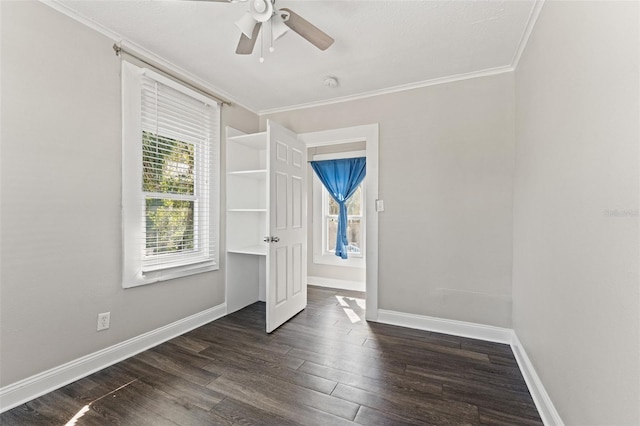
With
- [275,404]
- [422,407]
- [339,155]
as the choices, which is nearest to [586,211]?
[422,407]

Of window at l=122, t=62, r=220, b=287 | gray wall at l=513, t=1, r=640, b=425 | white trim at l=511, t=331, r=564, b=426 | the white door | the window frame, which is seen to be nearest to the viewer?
gray wall at l=513, t=1, r=640, b=425

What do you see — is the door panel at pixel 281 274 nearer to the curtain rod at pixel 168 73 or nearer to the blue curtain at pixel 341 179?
the blue curtain at pixel 341 179

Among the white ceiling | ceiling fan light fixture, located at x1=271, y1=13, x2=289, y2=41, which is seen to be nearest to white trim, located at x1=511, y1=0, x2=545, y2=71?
the white ceiling

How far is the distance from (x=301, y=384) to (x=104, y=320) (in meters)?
1.54

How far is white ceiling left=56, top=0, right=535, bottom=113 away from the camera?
69.8 inches

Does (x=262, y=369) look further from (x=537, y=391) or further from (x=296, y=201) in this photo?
(x=537, y=391)

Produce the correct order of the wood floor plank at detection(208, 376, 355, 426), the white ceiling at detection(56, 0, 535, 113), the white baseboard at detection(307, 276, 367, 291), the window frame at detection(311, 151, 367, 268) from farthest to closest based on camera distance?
the window frame at detection(311, 151, 367, 268)
the white baseboard at detection(307, 276, 367, 291)
the white ceiling at detection(56, 0, 535, 113)
the wood floor plank at detection(208, 376, 355, 426)

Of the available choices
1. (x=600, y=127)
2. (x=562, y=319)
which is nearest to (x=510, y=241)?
(x=562, y=319)

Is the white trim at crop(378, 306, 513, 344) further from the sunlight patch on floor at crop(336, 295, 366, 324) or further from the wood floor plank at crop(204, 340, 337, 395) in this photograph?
the wood floor plank at crop(204, 340, 337, 395)

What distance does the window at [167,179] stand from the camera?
2.17m

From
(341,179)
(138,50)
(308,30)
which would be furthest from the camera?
(341,179)

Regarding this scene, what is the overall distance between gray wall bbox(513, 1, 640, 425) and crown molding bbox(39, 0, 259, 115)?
2.80 meters

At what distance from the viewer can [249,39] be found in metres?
1.72

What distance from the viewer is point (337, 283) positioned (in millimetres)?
4348
